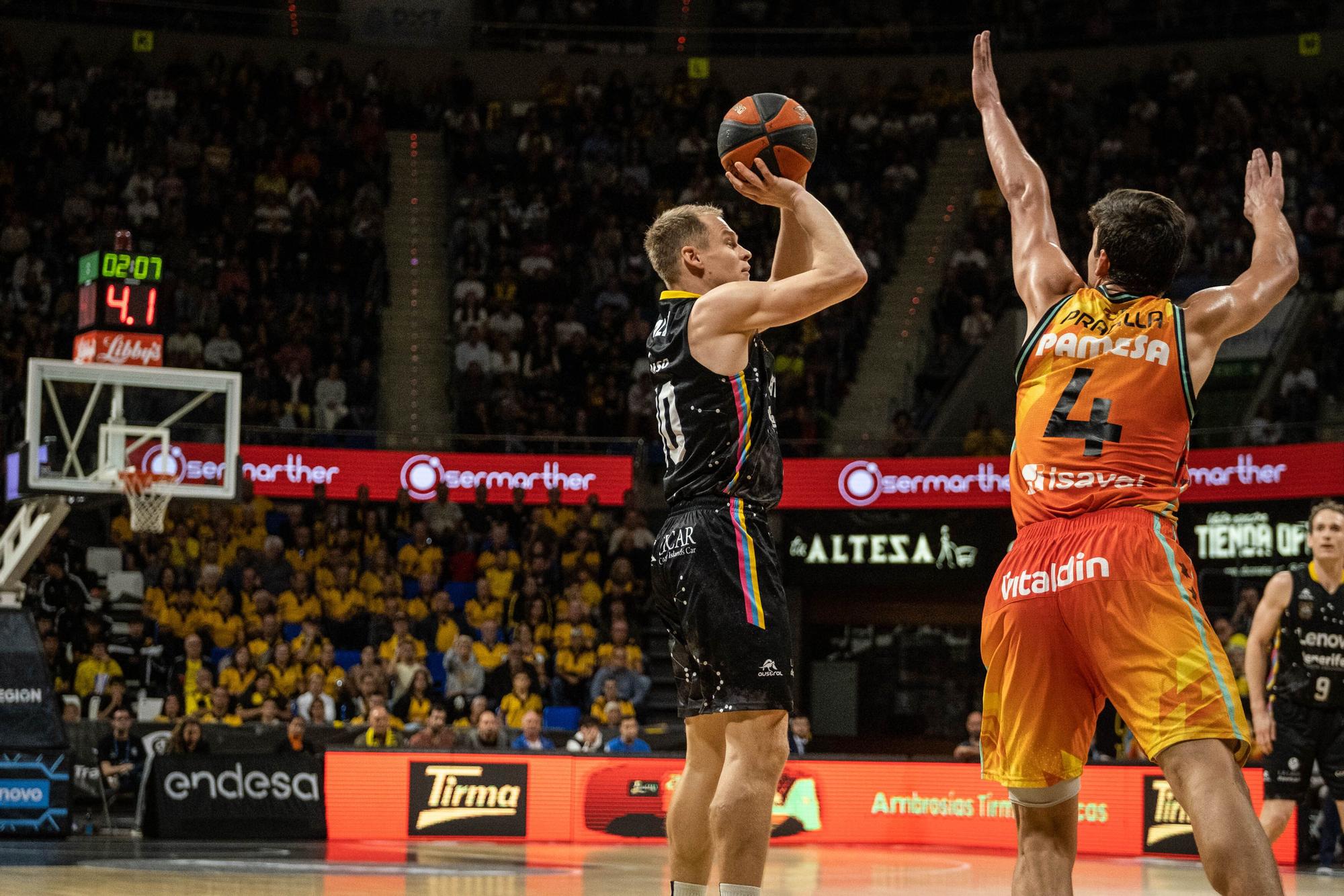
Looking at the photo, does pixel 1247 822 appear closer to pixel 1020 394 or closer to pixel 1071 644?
pixel 1071 644

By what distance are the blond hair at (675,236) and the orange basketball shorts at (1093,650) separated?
1764 millimetres

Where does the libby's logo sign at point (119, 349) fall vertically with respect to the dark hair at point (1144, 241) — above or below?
above

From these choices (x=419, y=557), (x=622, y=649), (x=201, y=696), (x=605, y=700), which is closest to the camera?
(x=201, y=696)

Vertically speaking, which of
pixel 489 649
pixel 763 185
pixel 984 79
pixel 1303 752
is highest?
pixel 984 79

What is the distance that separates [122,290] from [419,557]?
292 inches

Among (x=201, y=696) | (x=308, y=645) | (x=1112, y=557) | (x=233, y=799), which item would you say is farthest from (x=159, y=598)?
(x=1112, y=557)

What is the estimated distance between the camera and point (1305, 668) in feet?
34.1

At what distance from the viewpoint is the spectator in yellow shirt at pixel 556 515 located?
2108 cm

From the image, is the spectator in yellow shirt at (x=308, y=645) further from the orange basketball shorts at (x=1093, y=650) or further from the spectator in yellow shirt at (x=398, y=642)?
the orange basketball shorts at (x=1093, y=650)

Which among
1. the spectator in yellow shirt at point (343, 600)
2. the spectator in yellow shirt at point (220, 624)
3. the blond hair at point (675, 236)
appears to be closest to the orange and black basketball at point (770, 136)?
the blond hair at point (675, 236)

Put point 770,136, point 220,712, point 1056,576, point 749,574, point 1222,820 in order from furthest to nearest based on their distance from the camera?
1. point 220,712
2. point 770,136
3. point 749,574
4. point 1056,576
5. point 1222,820

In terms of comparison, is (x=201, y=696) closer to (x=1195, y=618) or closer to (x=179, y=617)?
(x=179, y=617)

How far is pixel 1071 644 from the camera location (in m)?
4.57

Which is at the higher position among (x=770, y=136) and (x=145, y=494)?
(x=770, y=136)
